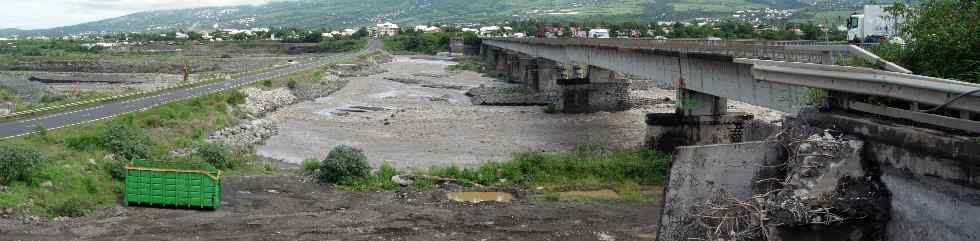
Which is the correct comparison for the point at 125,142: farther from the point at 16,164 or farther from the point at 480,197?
the point at 480,197

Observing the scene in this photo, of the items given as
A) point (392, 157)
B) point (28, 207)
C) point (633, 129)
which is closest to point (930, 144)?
point (28, 207)

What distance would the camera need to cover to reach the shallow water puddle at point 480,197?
2206 cm

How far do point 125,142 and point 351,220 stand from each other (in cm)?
1191

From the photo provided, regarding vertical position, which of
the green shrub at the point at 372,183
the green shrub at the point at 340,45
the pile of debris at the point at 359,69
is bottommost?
the green shrub at the point at 372,183

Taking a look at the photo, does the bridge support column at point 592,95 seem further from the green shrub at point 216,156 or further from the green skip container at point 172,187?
the green skip container at point 172,187

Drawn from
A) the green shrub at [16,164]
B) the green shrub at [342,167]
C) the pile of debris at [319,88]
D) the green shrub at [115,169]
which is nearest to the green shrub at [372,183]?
the green shrub at [342,167]

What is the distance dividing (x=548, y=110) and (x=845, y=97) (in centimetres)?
4267

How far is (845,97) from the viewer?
34.7 feet

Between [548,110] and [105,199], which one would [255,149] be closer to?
[105,199]

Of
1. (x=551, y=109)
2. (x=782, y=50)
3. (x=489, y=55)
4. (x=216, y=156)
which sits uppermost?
(x=782, y=50)

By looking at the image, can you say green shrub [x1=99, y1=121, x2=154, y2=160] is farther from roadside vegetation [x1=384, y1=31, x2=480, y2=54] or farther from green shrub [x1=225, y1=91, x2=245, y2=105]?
roadside vegetation [x1=384, y1=31, x2=480, y2=54]

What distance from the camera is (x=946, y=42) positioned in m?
13.0

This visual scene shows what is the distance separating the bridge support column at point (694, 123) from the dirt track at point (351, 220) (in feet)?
36.4

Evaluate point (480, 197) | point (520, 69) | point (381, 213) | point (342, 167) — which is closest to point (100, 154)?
point (342, 167)
